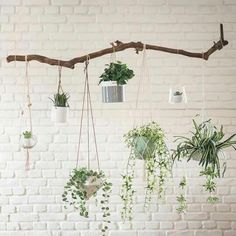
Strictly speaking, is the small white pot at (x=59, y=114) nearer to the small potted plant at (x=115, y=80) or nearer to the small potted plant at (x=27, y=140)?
the small potted plant at (x=27, y=140)

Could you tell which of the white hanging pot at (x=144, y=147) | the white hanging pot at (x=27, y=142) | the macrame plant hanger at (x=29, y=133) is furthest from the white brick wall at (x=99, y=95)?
the white hanging pot at (x=144, y=147)

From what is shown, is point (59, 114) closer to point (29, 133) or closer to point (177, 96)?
point (29, 133)

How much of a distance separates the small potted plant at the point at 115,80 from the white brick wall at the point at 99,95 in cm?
63

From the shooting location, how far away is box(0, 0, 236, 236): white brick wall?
321 centimetres

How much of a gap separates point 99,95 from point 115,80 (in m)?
0.69

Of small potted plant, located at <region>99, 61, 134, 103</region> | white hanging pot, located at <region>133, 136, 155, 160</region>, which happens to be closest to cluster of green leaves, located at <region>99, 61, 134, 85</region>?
small potted plant, located at <region>99, 61, 134, 103</region>

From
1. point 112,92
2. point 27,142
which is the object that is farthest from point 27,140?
point 112,92

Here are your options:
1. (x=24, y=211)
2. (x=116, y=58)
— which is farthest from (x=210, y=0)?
(x=24, y=211)

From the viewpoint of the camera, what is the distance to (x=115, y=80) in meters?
2.57

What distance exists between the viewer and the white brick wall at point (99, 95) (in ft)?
10.5

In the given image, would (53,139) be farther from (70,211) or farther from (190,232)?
(190,232)

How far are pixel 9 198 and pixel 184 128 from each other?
1.48 meters

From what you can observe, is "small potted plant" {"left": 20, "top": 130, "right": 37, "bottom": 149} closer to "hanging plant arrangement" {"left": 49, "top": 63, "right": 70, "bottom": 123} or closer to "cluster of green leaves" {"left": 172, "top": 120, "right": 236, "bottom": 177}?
"hanging plant arrangement" {"left": 49, "top": 63, "right": 70, "bottom": 123}

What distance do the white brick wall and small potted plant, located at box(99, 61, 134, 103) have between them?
628 millimetres
